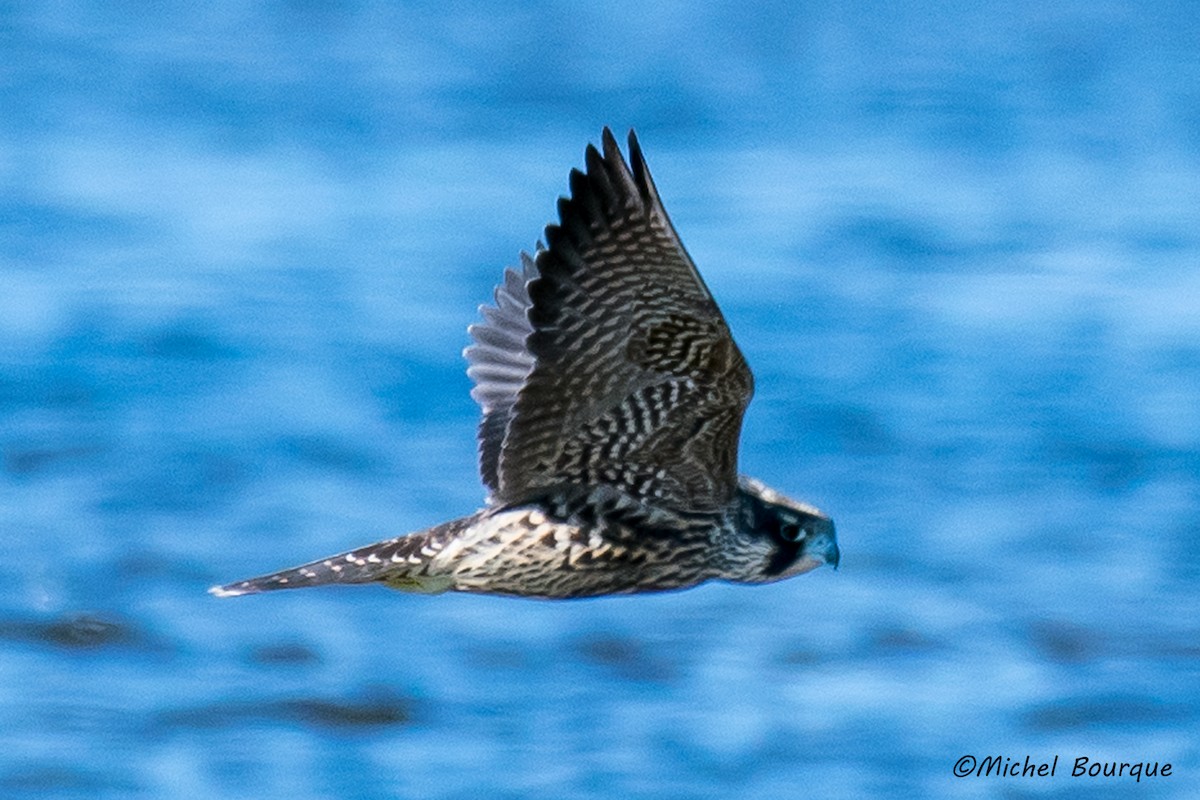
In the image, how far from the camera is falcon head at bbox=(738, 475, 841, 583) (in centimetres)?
807

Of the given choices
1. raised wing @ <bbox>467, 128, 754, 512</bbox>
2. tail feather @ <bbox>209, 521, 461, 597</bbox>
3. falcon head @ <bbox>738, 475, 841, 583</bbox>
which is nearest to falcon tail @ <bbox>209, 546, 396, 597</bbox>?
tail feather @ <bbox>209, 521, 461, 597</bbox>

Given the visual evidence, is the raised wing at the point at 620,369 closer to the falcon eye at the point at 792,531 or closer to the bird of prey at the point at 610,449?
the bird of prey at the point at 610,449

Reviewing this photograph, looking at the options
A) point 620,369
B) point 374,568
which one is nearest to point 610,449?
point 620,369

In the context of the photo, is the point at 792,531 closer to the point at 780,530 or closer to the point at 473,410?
the point at 780,530

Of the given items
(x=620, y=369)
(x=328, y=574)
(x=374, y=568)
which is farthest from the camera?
(x=374, y=568)

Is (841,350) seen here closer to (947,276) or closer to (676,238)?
(947,276)

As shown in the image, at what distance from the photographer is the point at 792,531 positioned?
8109mm

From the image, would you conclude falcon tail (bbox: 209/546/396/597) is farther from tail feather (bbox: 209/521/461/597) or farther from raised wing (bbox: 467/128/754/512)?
raised wing (bbox: 467/128/754/512)

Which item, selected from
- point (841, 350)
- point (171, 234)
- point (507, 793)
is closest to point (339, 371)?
point (171, 234)

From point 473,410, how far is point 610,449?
6.95 meters

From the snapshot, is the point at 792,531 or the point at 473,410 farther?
the point at 473,410

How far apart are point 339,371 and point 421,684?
314 cm

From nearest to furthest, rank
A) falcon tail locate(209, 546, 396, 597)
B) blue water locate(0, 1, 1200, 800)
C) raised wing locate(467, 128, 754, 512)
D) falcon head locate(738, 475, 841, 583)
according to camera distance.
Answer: raised wing locate(467, 128, 754, 512), falcon tail locate(209, 546, 396, 597), falcon head locate(738, 475, 841, 583), blue water locate(0, 1, 1200, 800)

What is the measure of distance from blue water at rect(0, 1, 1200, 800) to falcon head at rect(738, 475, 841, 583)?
376cm
